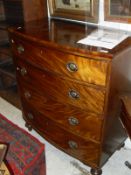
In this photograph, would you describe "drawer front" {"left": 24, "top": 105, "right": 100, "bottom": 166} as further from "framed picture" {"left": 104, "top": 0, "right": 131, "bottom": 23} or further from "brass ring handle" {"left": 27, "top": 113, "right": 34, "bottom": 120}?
"framed picture" {"left": 104, "top": 0, "right": 131, "bottom": 23}

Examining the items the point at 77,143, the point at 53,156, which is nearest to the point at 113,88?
the point at 77,143

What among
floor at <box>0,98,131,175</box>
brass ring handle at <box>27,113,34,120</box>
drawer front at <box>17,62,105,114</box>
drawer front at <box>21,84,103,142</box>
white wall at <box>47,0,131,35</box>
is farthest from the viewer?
brass ring handle at <box>27,113,34,120</box>

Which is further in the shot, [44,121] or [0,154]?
[44,121]

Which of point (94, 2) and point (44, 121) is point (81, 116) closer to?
point (44, 121)

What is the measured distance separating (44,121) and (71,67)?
0.66 m

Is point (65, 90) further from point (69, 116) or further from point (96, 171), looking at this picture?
point (96, 171)

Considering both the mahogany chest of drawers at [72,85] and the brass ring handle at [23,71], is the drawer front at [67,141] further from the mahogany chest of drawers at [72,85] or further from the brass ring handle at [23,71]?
the brass ring handle at [23,71]

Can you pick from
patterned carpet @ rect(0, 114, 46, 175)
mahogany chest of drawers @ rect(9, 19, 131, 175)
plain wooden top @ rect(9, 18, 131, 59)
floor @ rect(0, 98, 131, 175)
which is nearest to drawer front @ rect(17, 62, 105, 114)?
mahogany chest of drawers @ rect(9, 19, 131, 175)

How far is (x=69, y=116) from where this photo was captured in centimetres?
146

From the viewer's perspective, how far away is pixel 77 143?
1.53m

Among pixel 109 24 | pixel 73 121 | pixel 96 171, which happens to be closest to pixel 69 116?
pixel 73 121

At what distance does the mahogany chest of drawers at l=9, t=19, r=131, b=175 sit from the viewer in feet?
3.82

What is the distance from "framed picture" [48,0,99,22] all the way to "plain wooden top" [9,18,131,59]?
0.05 meters

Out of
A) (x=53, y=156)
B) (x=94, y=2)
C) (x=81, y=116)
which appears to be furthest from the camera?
(x=53, y=156)
